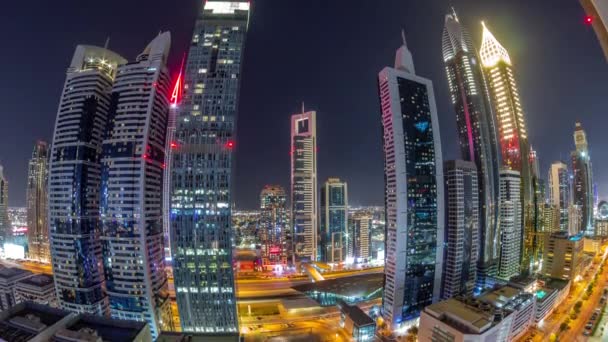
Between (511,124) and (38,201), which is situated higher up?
(511,124)

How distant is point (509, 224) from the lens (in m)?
73.7

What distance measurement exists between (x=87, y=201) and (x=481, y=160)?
10038 centimetres

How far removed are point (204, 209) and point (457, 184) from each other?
58122 mm

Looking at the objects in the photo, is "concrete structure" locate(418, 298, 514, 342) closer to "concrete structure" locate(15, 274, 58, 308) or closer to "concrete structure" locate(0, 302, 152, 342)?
"concrete structure" locate(0, 302, 152, 342)

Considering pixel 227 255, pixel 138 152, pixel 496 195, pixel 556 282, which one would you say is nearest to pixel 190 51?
pixel 138 152

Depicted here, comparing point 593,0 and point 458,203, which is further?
point 458,203

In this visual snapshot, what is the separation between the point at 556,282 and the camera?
61406mm

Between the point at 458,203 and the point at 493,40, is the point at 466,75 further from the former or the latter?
the point at 458,203

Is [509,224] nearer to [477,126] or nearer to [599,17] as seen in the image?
[477,126]

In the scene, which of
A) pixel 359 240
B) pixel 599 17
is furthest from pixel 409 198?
pixel 359 240

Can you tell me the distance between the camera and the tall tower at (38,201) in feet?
272

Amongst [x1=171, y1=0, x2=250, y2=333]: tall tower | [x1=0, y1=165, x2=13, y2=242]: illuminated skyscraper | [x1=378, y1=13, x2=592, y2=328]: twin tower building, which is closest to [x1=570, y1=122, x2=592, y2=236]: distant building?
[x1=378, y1=13, x2=592, y2=328]: twin tower building

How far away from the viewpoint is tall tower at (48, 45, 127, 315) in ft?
139

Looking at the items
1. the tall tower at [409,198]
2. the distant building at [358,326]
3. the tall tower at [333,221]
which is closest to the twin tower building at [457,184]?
the tall tower at [409,198]
